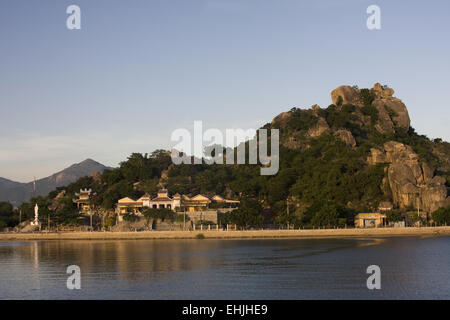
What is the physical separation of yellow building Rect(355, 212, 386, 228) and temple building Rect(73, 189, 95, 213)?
33263 mm

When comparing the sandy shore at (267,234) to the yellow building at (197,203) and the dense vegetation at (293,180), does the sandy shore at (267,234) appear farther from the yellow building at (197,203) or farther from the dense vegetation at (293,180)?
the yellow building at (197,203)

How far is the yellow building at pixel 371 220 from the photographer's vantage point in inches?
2467

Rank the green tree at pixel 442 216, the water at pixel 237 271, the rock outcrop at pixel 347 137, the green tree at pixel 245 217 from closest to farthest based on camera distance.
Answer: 1. the water at pixel 237 271
2. the green tree at pixel 442 216
3. the green tree at pixel 245 217
4. the rock outcrop at pixel 347 137

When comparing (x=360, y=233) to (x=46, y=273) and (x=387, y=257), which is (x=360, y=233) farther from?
(x=46, y=273)

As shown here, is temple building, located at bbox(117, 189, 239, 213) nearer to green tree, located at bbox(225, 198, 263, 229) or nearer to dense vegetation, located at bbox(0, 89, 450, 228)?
dense vegetation, located at bbox(0, 89, 450, 228)

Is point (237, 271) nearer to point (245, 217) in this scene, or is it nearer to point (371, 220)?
point (245, 217)

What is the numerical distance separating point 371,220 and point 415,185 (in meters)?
6.57

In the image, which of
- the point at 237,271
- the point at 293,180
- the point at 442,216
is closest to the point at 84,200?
the point at 293,180

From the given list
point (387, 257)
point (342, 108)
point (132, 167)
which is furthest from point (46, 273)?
point (342, 108)

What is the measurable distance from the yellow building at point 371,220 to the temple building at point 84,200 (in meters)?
33.3

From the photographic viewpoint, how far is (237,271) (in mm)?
33312

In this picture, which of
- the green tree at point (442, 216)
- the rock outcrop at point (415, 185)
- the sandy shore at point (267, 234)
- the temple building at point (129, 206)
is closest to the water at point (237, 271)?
the sandy shore at point (267, 234)

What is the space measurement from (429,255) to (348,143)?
143 ft

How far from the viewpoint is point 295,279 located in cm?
2984
